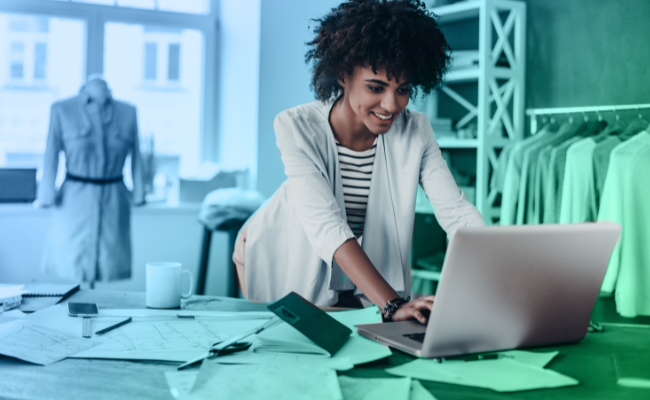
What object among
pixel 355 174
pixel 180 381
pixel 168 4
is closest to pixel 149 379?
pixel 180 381

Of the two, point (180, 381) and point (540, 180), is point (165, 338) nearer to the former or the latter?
point (180, 381)

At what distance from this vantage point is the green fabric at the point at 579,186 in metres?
2.50

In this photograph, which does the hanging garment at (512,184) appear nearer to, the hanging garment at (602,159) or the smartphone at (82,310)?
the hanging garment at (602,159)

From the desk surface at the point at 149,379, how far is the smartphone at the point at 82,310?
27 cm

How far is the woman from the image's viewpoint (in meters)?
1.46

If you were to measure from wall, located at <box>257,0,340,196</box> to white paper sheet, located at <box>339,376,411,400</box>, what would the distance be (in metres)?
2.91

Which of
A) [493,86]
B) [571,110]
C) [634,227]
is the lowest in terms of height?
[634,227]

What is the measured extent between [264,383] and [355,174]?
2.94ft

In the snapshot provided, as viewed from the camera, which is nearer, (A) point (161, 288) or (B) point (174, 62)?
(A) point (161, 288)

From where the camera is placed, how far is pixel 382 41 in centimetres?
146

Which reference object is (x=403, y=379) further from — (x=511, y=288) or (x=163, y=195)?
(x=163, y=195)

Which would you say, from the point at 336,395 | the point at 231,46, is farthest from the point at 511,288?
the point at 231,46

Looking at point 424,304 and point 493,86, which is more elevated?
point 493,86

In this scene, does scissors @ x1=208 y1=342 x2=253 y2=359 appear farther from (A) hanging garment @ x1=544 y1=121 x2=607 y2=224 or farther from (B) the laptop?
(A) hanging garment @ x1=544 y1=121 x2=607 y2=224
